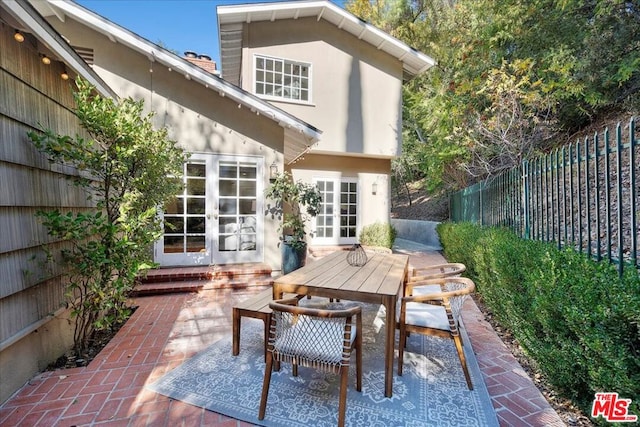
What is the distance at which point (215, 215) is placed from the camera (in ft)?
21.5

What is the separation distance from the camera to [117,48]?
6332 millimetres

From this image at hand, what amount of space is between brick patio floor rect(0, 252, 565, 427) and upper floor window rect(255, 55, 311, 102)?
22.0 feet

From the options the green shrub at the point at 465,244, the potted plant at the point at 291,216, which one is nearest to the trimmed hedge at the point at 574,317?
the green shrub at the point at 465,244

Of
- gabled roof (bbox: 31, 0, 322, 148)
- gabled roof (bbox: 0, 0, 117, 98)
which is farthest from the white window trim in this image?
gabled roof (bbox: 0, 0, 117, 98)

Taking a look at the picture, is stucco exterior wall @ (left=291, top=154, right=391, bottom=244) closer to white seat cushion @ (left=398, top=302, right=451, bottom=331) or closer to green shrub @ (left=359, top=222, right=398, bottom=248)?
green shrub @ (left=359, top=222, right=398, bottom=248)

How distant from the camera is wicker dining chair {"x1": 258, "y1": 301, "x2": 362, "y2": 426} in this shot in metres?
2.18

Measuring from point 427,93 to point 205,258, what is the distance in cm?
968

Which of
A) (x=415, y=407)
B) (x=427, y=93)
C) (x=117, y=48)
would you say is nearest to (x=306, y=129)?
(x=117, y=48)

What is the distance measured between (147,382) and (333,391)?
1.71m

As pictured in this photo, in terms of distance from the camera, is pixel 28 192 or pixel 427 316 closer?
pixel 28 192

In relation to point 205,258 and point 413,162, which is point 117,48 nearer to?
point 205,258

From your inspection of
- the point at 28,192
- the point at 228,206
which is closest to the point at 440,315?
the point at 28,192

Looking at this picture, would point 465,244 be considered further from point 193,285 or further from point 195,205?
point 195,205

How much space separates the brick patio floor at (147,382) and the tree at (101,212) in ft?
1.53
